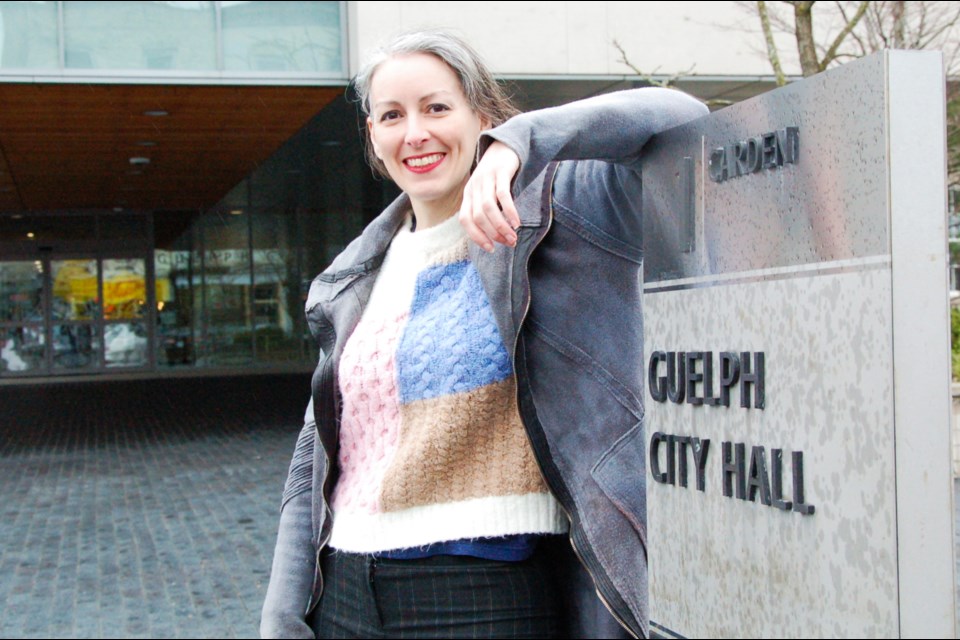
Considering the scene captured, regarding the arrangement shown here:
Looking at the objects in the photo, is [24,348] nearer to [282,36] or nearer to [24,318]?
[24,318]

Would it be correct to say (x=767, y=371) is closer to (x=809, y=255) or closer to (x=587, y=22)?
(x=809, y=255)

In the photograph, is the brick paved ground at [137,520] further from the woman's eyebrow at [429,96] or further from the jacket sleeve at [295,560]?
the woman's eyebrow at [429,96]

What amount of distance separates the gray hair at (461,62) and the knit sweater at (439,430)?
0.22 metres

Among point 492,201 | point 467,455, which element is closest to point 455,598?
point 467,455

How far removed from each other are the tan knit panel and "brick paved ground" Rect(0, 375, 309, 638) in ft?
10.4

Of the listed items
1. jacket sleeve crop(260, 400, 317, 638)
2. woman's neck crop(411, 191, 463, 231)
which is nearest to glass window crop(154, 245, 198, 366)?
jacket sleeve crop(260, 400, 317, 638)

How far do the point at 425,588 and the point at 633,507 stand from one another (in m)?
0.36

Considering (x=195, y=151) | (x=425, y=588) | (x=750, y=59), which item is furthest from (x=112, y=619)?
(x=195, y=151)

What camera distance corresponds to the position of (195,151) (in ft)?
50.4

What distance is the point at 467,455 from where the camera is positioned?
188cm

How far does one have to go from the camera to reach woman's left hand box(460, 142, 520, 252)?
1.50m

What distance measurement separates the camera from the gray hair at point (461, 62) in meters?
1.95

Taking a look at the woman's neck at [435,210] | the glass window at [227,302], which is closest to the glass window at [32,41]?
the woman's neck at [435,210]

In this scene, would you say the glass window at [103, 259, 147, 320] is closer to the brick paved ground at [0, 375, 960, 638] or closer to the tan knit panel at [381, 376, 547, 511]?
the brick paved ground at [0, 375, 960, 638]
